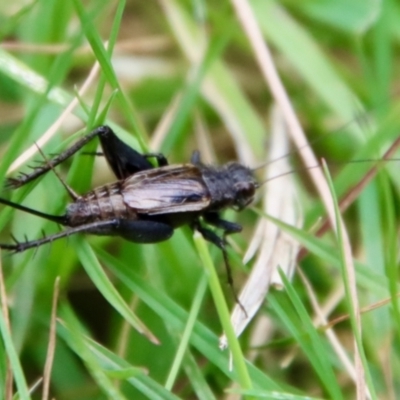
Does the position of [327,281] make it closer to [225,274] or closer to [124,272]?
[225,274]

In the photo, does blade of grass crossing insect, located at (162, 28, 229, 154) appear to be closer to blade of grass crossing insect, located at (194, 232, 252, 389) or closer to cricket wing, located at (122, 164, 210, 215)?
cricket wing, located at (122, 164, 210, 215)

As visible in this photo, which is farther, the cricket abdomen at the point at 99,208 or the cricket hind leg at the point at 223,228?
the cricket hind leg at the point at 223,228

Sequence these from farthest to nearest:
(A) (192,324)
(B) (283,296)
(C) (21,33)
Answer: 1. (C) (21,33)
2. (B) (283,296)
3. (A) (192,324)

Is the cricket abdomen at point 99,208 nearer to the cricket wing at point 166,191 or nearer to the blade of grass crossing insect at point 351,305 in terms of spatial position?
the cricket wing at point 166,191

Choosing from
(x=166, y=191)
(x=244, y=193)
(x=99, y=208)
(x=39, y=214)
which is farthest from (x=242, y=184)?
(x=39, y=214)

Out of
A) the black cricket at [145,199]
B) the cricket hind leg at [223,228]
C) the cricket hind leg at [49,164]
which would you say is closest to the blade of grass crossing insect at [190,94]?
the black cricket at [145,199]

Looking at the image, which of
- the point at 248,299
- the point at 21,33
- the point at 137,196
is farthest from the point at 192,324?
the point at 21,33
